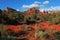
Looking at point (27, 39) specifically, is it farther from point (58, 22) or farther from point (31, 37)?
point (58, 22)

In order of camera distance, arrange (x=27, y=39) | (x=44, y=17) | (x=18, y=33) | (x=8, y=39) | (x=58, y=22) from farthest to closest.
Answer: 1. (x=44, y=17)
2. (x=58, y=22)
3. (x=18, y=33)
4. (x=27, y=39)
5. (x=8, y=39)

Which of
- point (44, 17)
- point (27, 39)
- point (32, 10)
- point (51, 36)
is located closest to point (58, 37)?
point (51, 36)

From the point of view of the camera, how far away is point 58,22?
1061 inches

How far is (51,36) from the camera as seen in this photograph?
50.8 feet

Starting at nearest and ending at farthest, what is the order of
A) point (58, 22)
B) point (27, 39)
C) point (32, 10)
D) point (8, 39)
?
point (8, 39) → point (27, 39) → point (58, 22) → point (32, 10)

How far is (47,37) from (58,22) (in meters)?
12.2

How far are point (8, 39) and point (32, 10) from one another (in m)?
38.2

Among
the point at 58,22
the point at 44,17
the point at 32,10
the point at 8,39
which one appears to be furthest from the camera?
the point at 32,10

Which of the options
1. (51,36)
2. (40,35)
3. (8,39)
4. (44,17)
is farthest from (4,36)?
(44,17)

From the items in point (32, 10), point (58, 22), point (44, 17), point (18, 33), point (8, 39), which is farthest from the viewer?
point (32, 10)

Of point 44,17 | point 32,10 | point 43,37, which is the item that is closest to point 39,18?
point 44,17

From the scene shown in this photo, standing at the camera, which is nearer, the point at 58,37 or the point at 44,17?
the point at 58,37

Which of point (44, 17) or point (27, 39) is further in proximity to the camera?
point (44, 17)

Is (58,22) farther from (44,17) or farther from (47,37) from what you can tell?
(47,37)
